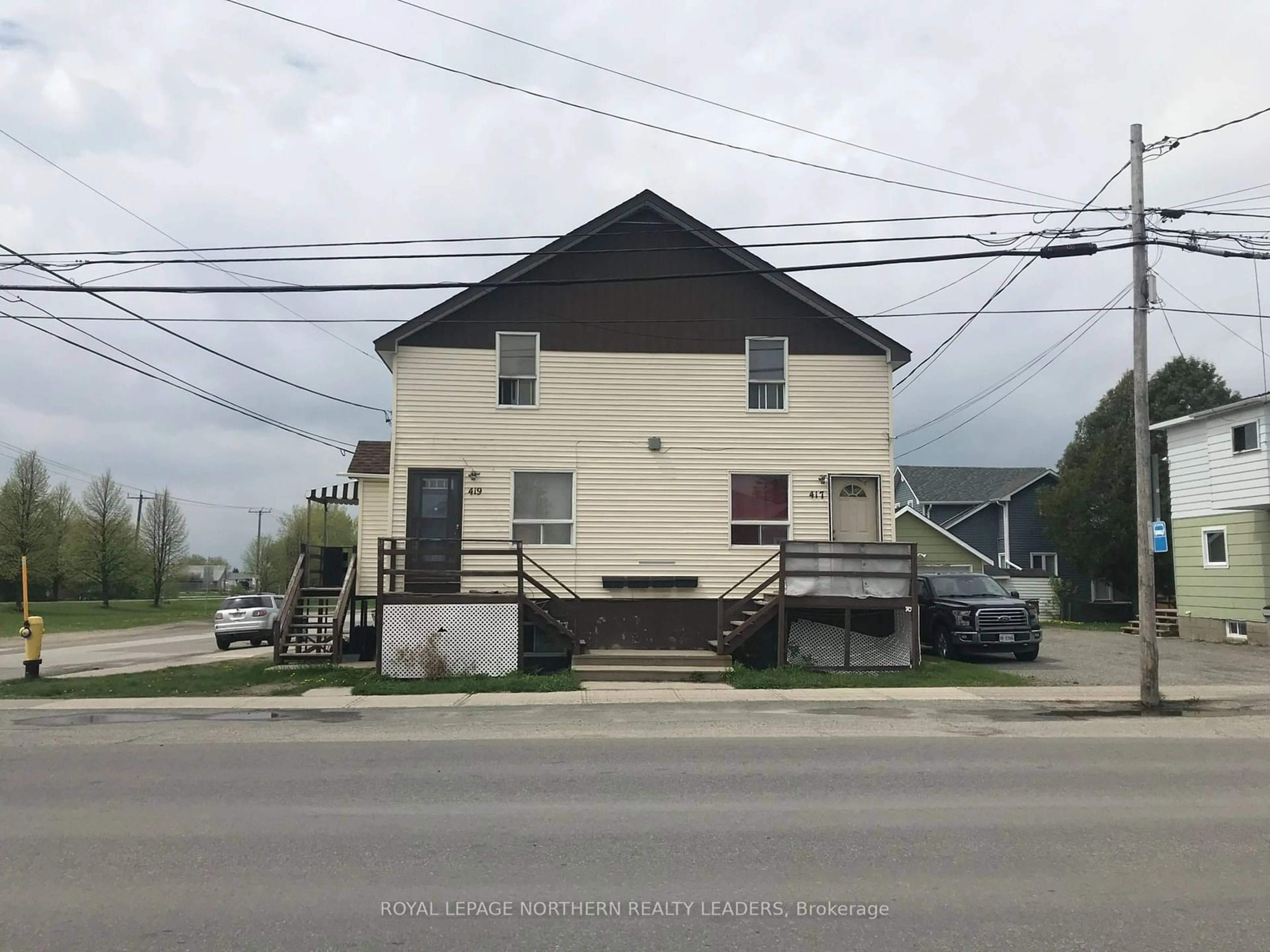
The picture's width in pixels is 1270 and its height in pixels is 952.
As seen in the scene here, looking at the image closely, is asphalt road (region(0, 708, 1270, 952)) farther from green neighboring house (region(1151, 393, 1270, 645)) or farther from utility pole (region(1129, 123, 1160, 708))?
green neighboring house (region(1151, 393, 1270, 645))

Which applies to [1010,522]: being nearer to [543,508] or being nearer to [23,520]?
[543,508]

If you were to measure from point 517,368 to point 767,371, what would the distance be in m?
4.82

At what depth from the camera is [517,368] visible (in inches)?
719

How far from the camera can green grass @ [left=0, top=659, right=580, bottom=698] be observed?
14.6 metres

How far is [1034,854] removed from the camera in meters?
6.03

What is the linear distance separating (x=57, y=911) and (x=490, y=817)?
2.77 meters

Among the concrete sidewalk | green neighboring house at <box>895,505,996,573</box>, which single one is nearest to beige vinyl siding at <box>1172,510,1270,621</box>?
the concrete sidewalk

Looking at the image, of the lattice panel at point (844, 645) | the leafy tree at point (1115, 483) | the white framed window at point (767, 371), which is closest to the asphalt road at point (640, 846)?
the lattice panel at point (844, 645)

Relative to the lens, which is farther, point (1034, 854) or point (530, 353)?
point (530, 353)

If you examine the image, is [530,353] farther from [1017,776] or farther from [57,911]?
[57,911]

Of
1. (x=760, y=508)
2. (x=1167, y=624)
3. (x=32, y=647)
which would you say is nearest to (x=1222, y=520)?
(x=1167, y=624)

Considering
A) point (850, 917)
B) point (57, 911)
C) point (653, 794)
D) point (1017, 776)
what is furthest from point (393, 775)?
point (1017, 776)

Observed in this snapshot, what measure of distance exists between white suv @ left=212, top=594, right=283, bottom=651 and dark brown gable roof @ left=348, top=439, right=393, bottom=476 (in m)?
9.66

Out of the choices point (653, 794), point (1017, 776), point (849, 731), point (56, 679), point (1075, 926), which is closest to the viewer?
point (1075, 926)
